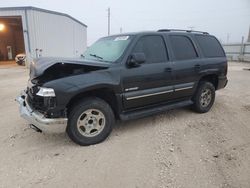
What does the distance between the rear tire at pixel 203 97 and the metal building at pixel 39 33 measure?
1123cm

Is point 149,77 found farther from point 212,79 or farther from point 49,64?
point 212,79

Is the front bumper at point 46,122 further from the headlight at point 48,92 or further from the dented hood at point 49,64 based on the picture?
the dented hood at point 49,64

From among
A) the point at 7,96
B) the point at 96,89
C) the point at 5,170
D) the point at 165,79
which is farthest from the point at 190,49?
the point at 7,96

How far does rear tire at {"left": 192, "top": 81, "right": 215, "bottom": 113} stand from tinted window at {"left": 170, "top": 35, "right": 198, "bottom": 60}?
0.77m

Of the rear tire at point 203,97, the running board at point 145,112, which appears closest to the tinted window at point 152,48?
the running board at point 145,112

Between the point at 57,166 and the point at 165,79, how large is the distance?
2.48 m

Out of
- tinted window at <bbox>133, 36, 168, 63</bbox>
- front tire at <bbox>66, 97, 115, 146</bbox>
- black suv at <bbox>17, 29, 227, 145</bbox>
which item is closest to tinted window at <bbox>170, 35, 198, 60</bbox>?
black suv at <bbox>17, 29, 227, 145</bbox>

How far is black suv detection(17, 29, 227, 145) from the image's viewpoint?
3.04 meters

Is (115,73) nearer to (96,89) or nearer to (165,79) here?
(96,89)

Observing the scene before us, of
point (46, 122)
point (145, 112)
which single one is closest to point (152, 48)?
point (145, 112)

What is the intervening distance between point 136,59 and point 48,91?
4.92 feet

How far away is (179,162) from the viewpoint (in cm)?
290

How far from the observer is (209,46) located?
5.01m

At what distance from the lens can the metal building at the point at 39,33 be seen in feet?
46.9
